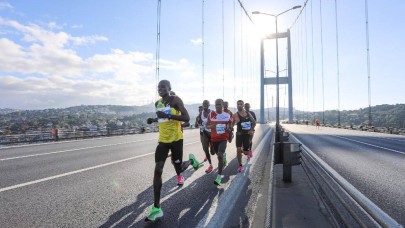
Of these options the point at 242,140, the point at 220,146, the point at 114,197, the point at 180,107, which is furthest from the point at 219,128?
the point at 114,197

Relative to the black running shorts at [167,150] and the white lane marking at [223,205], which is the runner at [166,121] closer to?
the black running shorts at [167,150]

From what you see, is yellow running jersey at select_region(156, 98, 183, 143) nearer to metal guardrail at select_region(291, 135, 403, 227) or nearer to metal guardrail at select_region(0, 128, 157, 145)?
metal guardrail at select_region(291, 135, 403, 227)

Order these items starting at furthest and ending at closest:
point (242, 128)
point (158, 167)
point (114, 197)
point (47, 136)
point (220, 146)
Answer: point (47, 136), point (242, 128), point (220, 146), point (114, 197), point (158, 167)

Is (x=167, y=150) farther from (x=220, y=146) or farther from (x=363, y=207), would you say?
(x=363, y=207)

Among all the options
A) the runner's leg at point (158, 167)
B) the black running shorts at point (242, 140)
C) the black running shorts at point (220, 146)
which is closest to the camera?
the runner's leg at point (158, 167)

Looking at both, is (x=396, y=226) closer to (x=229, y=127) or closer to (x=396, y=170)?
(x=229, y=127)

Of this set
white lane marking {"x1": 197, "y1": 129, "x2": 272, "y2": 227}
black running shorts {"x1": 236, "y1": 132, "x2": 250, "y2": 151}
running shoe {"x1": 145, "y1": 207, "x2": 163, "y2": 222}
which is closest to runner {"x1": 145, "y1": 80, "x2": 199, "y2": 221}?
running shoe {"x1": 145, "y1": 207, "x2": 163, "y2": 222}

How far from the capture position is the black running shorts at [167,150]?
5.36 m

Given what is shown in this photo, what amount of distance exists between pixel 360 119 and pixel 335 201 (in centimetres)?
13203

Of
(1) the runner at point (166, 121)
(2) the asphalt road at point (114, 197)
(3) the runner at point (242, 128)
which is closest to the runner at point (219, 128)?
(2) the asphalt road at point (114, 197)

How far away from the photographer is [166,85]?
17.7ft

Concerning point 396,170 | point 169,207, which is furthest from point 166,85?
point 396,170

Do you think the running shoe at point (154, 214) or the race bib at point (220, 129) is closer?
the running shoe at point (154, 214)

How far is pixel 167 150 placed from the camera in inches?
217
